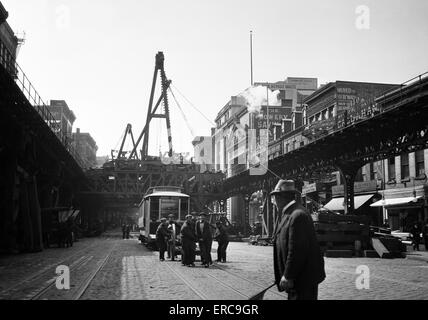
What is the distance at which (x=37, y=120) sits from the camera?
2317 centimetres

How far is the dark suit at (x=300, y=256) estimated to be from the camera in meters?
4.62

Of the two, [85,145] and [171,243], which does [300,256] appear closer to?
[171,243]

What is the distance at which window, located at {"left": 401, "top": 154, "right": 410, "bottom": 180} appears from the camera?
3483 cm

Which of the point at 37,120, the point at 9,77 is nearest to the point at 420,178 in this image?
the point at 37,120

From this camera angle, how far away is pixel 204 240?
57.3 ft

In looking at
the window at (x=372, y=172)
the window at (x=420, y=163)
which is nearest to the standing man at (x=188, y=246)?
the window at (x=420, y=163)

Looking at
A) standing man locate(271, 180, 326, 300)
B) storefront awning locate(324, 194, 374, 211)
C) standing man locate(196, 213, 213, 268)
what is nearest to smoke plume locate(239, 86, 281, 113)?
storefront awning locate(324, 194, 374, 211)

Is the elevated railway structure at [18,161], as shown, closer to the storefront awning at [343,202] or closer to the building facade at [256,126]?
the storefront awning at [343,202]

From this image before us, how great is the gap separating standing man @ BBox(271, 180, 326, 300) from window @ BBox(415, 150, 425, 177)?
3119 centimetres

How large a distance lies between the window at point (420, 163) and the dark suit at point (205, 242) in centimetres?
2126

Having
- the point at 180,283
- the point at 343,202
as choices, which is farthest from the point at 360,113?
the point at 180,283

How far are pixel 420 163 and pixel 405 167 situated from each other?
5.51 ft
